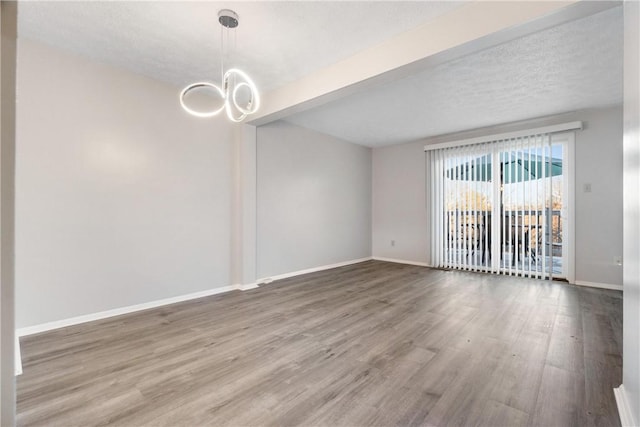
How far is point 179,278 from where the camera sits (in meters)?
3.64

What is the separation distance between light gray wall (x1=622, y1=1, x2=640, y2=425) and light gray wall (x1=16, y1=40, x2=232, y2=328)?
388 centimetres

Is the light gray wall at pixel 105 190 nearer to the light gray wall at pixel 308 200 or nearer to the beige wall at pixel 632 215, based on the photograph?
the light gray wall at pixel 308 200

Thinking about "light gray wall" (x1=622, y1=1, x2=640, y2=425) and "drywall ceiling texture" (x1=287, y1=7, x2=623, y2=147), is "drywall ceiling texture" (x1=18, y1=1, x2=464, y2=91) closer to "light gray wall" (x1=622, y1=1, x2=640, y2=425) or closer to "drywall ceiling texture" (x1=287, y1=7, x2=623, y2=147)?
"drywall ceiling texture" (x1=287, y1=7, x2=623, y2=147)

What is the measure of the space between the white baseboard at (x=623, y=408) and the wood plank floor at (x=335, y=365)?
43 millimetres

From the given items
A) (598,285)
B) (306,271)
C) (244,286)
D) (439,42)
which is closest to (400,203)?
(306,271)

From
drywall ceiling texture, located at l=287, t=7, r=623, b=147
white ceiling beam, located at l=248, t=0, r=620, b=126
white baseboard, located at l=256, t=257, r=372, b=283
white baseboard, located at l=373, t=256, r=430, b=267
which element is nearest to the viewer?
white ceiling beam, located at l=248, t=0, r=620, b=126

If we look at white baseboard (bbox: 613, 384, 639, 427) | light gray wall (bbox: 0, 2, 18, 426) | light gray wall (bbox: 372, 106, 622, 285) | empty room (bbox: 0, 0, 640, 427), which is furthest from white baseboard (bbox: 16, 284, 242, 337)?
light gray wall (bbox: 372, 106, 622, 285)

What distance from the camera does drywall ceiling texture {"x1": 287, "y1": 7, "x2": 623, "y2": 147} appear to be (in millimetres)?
2607

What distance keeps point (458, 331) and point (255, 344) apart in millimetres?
1804

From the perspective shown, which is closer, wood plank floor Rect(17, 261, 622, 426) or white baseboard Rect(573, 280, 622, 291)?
wood plank floor Rect(17, 261, 622, 426)

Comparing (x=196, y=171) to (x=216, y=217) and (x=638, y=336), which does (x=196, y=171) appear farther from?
(x=638, y=336)

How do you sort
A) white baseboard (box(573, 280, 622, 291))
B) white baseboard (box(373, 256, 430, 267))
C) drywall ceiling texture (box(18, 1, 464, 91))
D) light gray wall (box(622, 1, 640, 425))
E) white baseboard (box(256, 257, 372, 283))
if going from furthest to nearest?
white baseboard (box(373, 256, 430, 267))
white baseboard (box(256, 257, 372, 283))
white baseboard (box(573, 280, 622, 291))
drywall ceiling texture (box(18, 1, 464, 91))
light gray wall (box(622, 1, 640, 425))

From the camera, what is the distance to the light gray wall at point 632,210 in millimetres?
1302

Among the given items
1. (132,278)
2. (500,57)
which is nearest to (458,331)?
(500,57)
